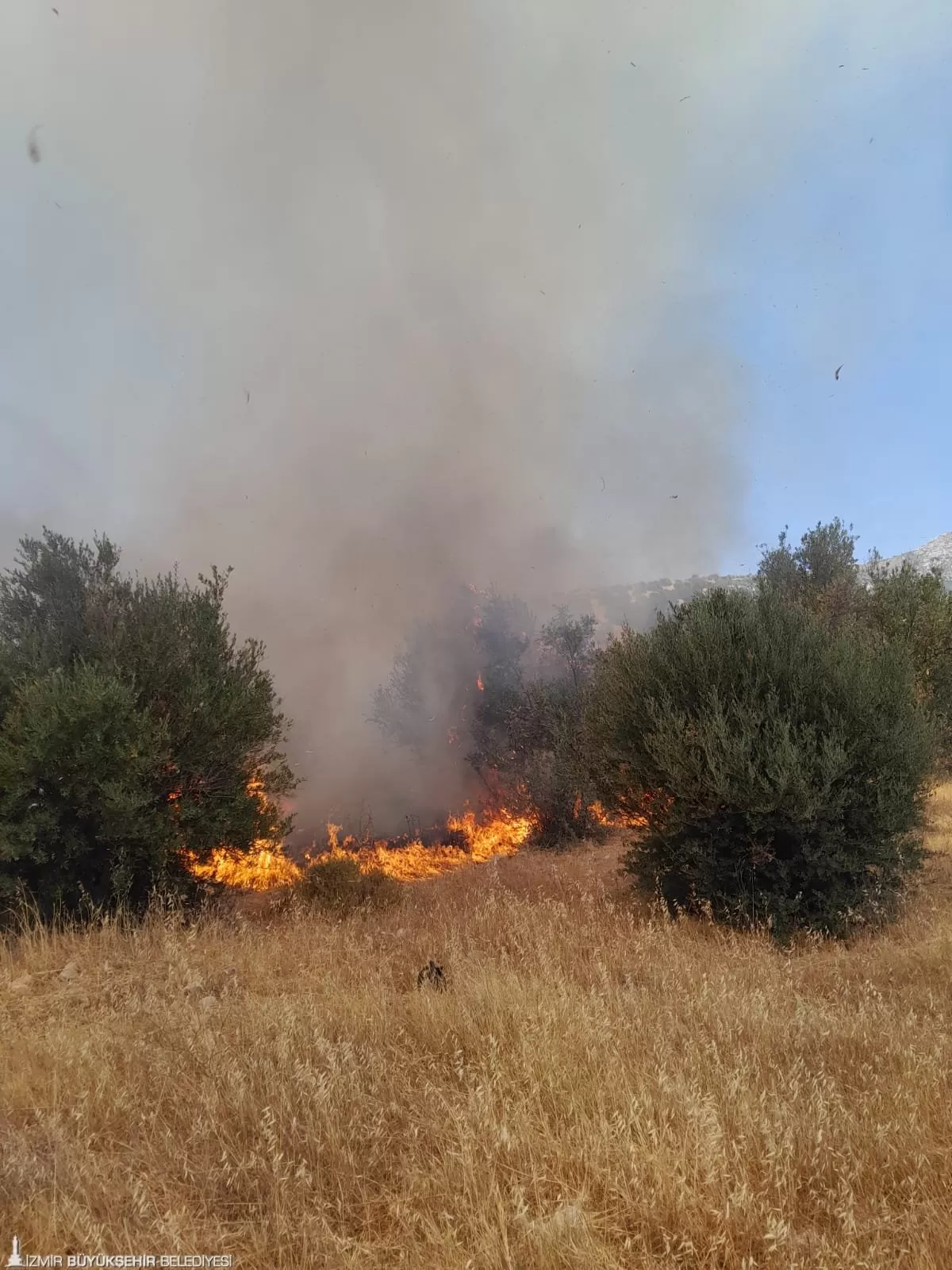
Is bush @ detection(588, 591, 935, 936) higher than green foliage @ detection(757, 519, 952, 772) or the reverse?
the reverse

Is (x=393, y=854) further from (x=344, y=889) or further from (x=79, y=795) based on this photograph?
(x=79, y=795)

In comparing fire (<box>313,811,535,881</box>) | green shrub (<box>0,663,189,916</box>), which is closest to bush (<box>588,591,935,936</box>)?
green shrub (<box>0,663,189,916</box>)

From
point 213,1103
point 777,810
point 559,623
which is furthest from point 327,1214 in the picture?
point 559,623

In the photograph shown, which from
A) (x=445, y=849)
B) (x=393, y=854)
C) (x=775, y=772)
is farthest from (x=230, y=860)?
(x=445, y=849)

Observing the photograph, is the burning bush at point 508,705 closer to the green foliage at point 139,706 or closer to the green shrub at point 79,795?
the green foliage at point 139,706

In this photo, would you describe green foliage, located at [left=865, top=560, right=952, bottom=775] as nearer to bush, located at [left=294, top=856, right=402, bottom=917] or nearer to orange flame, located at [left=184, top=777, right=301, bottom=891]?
bush, located at [left=294, top=856, right=402, bottom=917]

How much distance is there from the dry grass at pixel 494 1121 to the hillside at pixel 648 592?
81180 millimetres

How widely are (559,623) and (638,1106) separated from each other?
2957cm

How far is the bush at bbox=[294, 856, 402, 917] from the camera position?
40.4 feet

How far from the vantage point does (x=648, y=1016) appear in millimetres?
4781

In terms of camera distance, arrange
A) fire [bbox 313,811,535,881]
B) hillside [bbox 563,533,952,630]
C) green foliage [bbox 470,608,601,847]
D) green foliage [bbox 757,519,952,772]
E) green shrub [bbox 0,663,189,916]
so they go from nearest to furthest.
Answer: green shrub [bbox 0,663,189,916] → green foliage [bbox 757,519,952,772] → fire [bbox 313,811,535,881] → green foliage [bbox 470,608,601,847] → hillside [bbox 563,533,952,630]

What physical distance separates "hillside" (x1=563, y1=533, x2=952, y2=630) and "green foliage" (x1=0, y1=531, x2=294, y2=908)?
76257 millimetres

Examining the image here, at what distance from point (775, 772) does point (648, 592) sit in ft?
380

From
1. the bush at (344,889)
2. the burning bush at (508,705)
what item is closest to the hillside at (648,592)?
the burning bush at (508,705)
